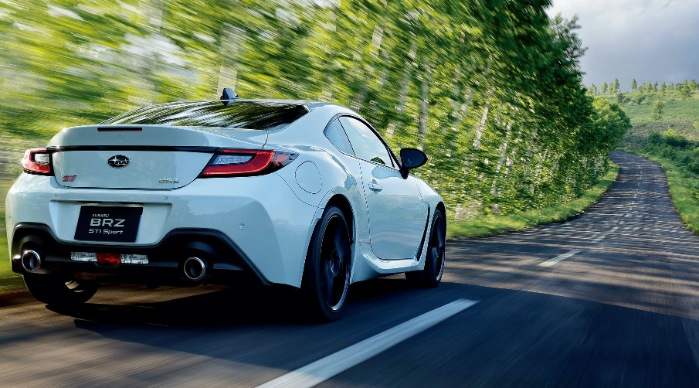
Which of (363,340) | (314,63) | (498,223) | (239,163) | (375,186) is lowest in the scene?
(498,223)

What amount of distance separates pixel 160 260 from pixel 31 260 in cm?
76

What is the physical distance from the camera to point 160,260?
404cm

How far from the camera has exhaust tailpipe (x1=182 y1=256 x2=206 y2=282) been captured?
4.05 meters

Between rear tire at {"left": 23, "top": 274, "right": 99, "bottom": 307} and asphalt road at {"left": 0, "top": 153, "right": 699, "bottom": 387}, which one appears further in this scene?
rear tire at {"left": 23, "top": 274, "right": 99, "bottom": 307}

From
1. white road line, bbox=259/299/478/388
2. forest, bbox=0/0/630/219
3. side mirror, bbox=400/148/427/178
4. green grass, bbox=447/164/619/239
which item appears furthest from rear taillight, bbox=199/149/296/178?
green grass, bbox=447/164/619/239

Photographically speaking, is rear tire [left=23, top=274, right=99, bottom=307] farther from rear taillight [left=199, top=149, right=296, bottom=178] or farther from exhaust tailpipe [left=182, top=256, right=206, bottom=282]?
rear taillight [left=199, top=149, right=296, bottom=178]

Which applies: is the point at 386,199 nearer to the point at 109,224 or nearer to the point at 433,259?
the point at 433,259

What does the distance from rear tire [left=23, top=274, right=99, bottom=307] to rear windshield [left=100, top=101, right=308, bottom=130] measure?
3.58 ft

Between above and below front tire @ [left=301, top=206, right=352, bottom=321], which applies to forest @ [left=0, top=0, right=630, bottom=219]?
above

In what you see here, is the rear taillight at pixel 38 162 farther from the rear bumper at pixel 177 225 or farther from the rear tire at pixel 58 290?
the rear tire at pixel 58 290

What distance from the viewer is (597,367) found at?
407 centimetres

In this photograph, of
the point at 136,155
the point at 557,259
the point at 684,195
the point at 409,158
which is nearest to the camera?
the point at 136,155

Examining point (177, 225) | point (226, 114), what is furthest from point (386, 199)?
point (177, 225)

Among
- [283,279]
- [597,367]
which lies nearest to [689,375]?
[597,367]
